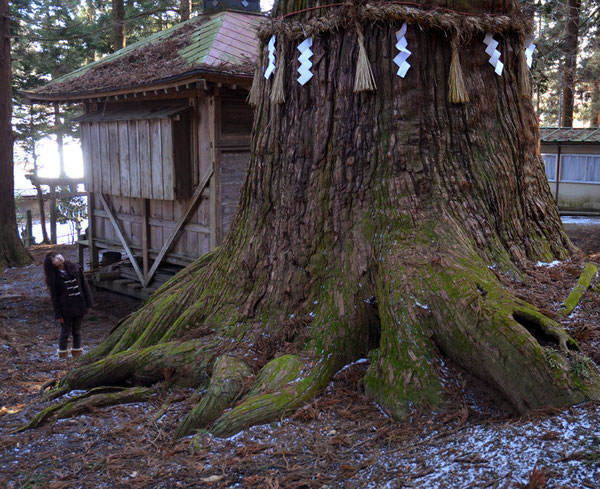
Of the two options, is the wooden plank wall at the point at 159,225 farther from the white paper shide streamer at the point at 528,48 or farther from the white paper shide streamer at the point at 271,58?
the white paper shide streamer at the point at 528,48

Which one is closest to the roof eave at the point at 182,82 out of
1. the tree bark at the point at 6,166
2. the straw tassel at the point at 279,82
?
the straw tassel at the point at 279,82

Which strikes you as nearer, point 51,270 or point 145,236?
point 51,270

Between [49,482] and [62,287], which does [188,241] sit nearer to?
[62,287]

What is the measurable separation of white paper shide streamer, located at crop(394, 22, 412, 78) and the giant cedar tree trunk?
2.2 inches

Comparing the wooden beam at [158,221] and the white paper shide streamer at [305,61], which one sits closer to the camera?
the white paper shide streamer at [305,61]

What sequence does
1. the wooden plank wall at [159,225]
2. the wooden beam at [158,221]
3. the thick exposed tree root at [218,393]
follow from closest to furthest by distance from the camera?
the thick exposed tree root at [218,393]
the wooden beam at [158,221]
the wooden plank wall at [159,225]

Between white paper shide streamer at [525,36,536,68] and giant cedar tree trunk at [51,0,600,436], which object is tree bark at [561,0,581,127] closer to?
white paper shide streamer at [525,36,536,68]

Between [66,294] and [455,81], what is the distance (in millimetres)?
6435

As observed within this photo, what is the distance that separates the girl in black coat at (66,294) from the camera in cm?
832

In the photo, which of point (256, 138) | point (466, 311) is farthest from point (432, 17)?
point (466, 311)

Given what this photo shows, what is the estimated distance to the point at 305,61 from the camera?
183 inches

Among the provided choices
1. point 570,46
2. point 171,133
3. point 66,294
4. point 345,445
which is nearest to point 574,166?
point 570,46

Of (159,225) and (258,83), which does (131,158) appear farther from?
(258,83)

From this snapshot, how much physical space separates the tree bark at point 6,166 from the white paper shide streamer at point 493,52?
15.7 m
